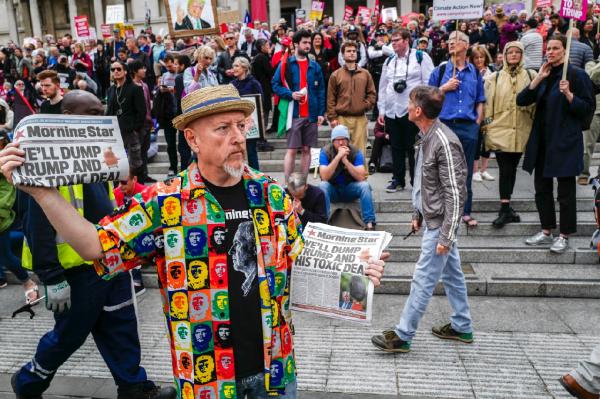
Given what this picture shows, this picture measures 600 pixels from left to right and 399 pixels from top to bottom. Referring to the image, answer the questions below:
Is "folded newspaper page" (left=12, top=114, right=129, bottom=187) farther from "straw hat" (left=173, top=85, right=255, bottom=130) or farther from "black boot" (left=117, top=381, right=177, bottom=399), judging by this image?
"black boot" (left=117, top=381, right=177, bottom=399)

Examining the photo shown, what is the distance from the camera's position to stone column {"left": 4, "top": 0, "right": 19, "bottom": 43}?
49.4 metres

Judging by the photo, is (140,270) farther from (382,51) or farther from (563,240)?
(382,51)

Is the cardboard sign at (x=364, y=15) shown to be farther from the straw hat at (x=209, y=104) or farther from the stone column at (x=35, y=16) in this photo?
the stone column at (x=35, y=16)

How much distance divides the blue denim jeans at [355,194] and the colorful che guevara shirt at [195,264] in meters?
4.13

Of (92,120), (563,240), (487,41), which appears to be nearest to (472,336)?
(563,240)

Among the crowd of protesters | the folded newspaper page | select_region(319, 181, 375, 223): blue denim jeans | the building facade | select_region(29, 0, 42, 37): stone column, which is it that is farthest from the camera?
select_region(29, 0, 42, 37): stone column

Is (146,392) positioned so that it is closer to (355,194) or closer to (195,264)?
(195,264)

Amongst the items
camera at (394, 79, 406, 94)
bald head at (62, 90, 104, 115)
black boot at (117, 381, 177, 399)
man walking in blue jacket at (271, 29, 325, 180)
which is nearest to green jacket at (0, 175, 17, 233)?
bald head at (62, 90, 104, 115)

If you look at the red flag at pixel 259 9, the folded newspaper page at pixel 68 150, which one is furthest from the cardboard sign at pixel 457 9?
the red flag at pixel 259 9

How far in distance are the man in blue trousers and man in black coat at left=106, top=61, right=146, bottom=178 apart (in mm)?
4806

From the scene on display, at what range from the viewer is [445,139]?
4184 millimetres

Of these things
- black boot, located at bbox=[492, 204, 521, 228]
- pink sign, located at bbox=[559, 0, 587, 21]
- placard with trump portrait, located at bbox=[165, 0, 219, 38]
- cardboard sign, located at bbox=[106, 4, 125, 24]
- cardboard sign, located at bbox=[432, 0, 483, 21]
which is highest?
cardboard sign, located at bbox=[106, 4, 125, 24]

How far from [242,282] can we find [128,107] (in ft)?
22.1

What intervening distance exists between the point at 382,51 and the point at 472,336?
8505mm
